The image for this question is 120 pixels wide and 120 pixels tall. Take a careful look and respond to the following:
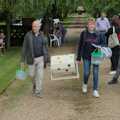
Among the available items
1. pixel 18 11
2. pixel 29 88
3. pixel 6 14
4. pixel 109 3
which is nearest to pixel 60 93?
pixel 29 88

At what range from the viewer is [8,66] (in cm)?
1895

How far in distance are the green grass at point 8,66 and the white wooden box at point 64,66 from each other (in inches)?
55.2

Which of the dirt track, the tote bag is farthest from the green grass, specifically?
the tote bag

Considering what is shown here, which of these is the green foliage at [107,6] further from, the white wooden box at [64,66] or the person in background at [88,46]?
the person in background at [88,46]

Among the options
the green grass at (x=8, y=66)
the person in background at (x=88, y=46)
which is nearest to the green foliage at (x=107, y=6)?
the green grass at (x=8, y=66)

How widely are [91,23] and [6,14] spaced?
16202mm

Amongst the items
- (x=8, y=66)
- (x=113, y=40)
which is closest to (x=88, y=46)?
(x=113, y=40)

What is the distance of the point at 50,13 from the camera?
30000mm

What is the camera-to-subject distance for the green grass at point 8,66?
1428 centimetres

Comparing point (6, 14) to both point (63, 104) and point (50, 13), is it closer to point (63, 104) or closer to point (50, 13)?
point (50, 13)

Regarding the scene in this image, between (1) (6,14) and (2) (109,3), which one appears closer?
(1) (6,14)

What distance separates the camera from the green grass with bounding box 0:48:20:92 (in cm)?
1428

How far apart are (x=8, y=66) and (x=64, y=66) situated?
6.47 metres

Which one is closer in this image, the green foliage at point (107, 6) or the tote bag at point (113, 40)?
the tote bag at point (113, 40)
